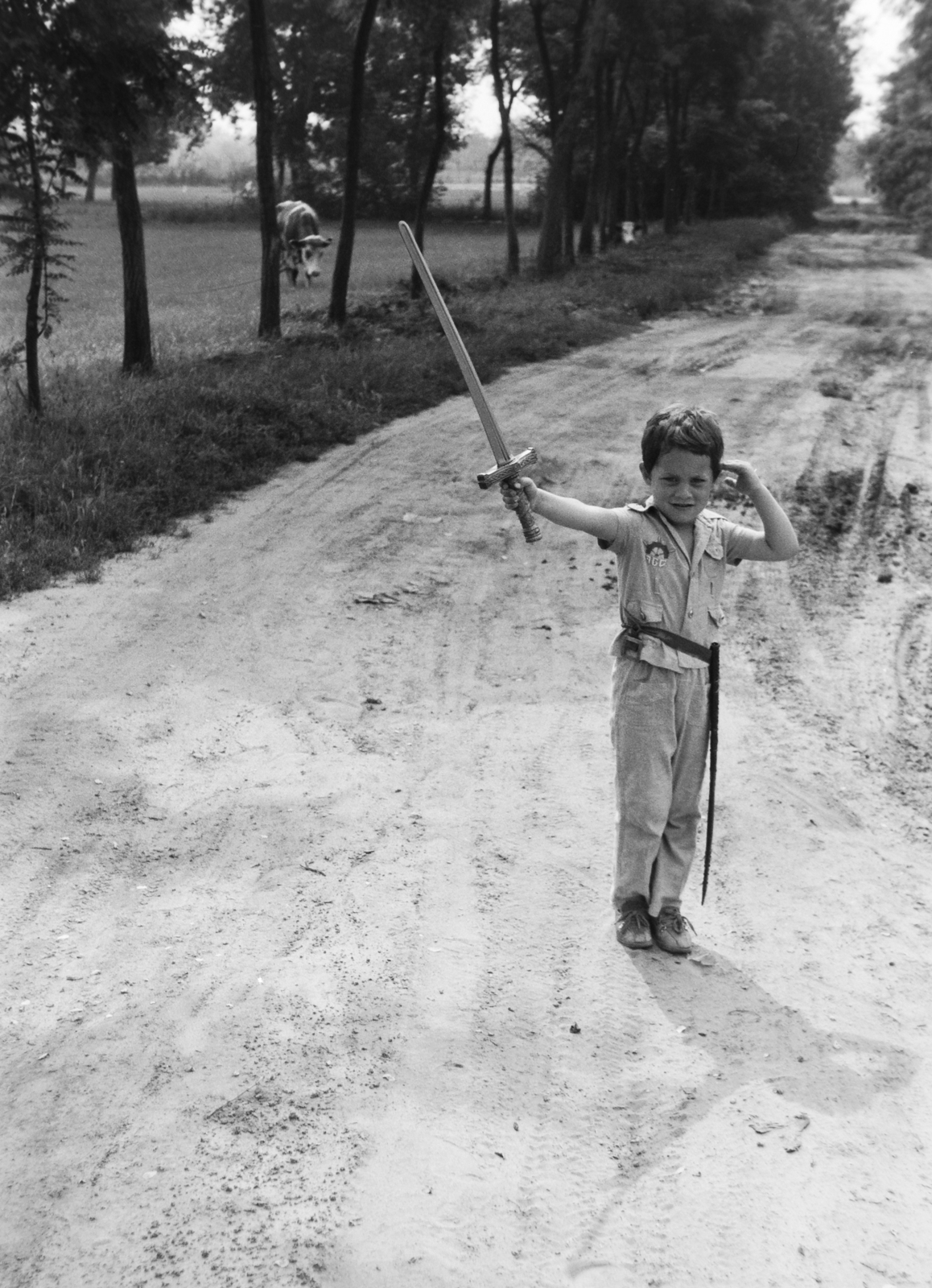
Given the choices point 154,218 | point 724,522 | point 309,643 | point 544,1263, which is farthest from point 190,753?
point 154,218

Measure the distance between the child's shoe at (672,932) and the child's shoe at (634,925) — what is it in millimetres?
35

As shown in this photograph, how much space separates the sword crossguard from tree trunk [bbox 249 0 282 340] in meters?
12.6

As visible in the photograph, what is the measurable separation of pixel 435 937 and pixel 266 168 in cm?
1362

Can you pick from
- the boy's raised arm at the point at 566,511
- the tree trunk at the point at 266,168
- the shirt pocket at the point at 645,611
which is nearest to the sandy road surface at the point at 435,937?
the shirt pocket at the point at 645,611

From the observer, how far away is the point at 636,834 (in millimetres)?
4434

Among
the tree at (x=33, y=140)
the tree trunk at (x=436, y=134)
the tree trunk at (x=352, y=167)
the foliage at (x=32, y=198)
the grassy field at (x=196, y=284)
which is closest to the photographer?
the tree at (x=33, y=140)

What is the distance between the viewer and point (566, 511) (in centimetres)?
408

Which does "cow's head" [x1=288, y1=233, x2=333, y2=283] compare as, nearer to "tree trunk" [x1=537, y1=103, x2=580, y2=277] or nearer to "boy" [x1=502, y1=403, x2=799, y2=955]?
"tree trunk" [x1=537, y1=103, x2=580, y2=277]

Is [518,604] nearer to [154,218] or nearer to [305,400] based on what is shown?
[305,400]

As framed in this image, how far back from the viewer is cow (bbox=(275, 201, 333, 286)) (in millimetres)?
26188

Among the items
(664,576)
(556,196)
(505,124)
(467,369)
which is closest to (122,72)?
(467,369)

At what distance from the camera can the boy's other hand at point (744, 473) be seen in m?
4.07

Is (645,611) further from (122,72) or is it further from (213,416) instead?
(122,72)

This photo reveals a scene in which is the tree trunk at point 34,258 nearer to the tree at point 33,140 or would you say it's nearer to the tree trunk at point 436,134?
the tree at point 33,140
